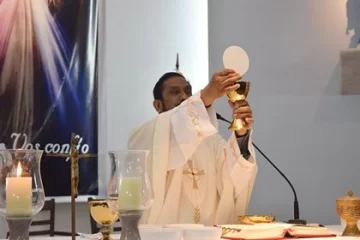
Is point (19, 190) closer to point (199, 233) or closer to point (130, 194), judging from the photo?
point (130, 194)

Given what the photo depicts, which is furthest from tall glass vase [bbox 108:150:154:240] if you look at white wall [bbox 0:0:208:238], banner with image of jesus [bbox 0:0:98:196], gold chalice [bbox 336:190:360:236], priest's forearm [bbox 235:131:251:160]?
white wall [bbox 0:0:208:238]

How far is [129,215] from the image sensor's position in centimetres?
134

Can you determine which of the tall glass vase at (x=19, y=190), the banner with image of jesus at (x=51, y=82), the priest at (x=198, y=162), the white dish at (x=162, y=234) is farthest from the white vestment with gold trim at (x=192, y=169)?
the banner with image of jesus at (x=51, y=82)

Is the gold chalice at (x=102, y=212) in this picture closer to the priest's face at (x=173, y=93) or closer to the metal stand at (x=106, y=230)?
the metal stand at (x=106, y=230)

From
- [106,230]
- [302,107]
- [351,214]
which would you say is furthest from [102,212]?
[302,107]

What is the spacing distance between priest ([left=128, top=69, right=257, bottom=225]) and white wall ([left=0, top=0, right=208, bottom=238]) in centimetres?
172

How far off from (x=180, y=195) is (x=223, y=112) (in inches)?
57.4

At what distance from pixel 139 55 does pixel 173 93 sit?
1480 millimetres

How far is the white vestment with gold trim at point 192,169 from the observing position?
224 centimetres

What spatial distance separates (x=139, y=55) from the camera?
4422 millimetres

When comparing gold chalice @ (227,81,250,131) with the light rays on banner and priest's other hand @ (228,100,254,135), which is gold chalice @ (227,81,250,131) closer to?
priest's other hand @ (228,100,254,135)

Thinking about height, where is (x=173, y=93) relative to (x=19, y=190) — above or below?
above

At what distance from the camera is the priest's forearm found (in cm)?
242

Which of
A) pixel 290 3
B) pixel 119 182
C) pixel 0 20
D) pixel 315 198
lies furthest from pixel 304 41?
pixel 119 182
